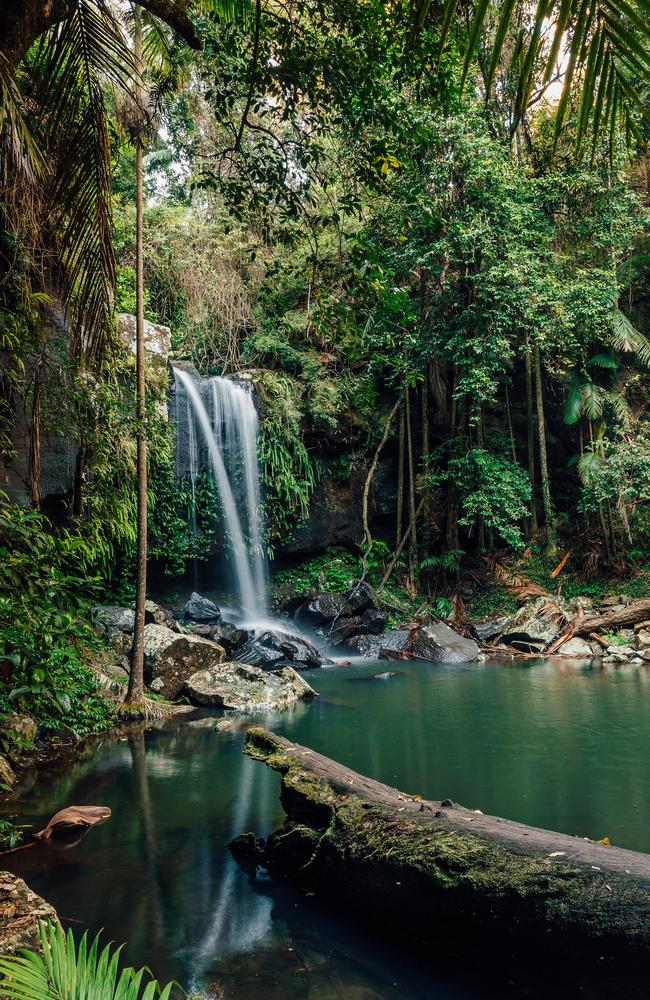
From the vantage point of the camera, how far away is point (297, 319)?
1661 centimetres

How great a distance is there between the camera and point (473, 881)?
2.65m

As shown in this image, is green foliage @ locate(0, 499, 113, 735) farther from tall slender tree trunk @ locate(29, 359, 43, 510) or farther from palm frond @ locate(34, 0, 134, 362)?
palm frond @ locate(34, 0, 134, 362)

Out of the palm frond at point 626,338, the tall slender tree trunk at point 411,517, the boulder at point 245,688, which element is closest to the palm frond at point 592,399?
the palm frond at point 626,338

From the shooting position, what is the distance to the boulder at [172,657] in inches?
344

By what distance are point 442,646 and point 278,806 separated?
842cm

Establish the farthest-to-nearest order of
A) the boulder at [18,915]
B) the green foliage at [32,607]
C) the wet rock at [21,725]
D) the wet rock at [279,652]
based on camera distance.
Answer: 1. the wet rock at [279,652]
2. the wet rock at [21,725]
3. the green foliage at [32,607]
4. the boulder at [18,915]

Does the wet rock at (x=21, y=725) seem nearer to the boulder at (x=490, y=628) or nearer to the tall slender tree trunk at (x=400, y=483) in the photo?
the boulder at (x=490, y=628)

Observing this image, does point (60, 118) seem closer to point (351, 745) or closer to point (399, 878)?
point (399, 878)

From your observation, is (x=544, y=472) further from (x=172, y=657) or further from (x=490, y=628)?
(x=172, y=657)

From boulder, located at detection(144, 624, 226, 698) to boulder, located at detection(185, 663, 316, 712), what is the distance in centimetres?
17

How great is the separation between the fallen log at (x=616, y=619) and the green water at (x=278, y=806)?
3.83 meters

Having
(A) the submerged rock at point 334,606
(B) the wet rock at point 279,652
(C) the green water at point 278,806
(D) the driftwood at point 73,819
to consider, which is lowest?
(C) the green water at point 278,806

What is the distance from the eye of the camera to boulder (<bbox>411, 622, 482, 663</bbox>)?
12.7 m

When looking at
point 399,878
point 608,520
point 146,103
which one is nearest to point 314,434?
point 608,520
